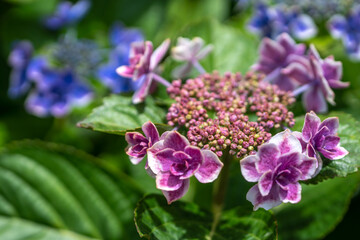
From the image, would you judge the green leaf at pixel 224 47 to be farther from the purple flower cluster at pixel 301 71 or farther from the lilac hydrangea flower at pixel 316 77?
the lilac hydrangea flower at pixel 316 77

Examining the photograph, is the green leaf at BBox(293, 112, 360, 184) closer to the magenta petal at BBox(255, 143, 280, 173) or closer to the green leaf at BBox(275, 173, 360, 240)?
the magenta petal at BBox(255, 143, 280, 173)

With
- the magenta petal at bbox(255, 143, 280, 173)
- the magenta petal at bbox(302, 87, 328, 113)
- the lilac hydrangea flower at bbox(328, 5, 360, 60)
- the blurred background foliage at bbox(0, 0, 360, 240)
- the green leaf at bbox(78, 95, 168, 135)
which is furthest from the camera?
the lilac hydrangea flower at bbox(328, 5, 360, 60)

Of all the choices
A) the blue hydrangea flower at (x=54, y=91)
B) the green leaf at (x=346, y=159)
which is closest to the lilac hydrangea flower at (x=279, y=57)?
the green leaf at (x=346, y=159)

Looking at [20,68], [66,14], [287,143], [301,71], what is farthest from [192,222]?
[66,14]

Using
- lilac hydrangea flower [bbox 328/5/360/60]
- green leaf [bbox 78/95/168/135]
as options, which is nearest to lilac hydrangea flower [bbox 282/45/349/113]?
green leaf [bbox 78/95/168/135]

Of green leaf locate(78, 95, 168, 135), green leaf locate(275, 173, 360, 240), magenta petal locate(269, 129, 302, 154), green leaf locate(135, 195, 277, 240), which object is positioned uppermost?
magenta petal locate(269, 129, 302, 154)

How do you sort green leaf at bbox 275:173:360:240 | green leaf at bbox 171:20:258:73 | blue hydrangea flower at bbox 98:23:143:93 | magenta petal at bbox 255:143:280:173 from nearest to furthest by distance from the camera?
magenta petal at bbox 255:143:280:173 < green leaf at bbox 275:173:360:240 < green leaf at bbox 171:20:258:73 < blue hydrangea flower at bbox 98:23:143:93
